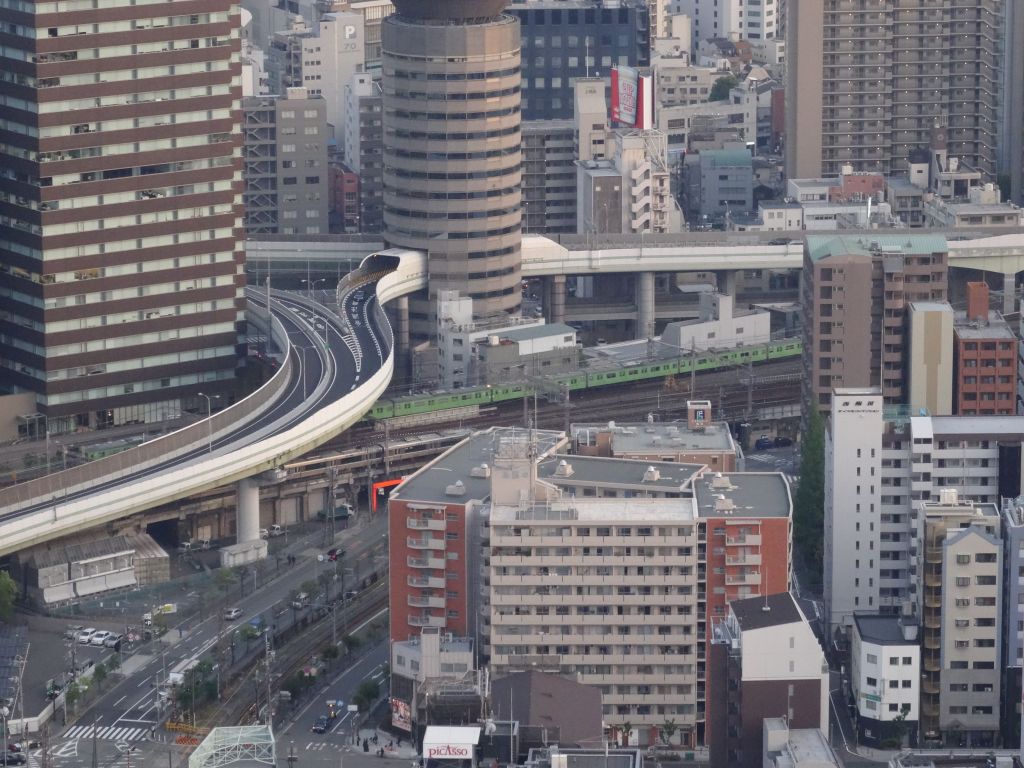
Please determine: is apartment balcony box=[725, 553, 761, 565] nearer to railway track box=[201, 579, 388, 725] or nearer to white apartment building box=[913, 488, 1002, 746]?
white apartment building box=[913, 488, 1002, 746]

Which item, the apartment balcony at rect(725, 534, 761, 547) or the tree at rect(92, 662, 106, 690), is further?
the tree at rect(92, 662, 106, 690)

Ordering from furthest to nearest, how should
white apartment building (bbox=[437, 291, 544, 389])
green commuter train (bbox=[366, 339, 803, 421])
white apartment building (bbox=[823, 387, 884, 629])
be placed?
white apartment building (bbox=[437, 291, 544, 389]) → green commuter train (bbox=[366, 339, 803, 421]) → white apartment building (bbox=[823, 387, 884, 629])

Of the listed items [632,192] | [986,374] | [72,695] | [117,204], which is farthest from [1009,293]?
[72,695]

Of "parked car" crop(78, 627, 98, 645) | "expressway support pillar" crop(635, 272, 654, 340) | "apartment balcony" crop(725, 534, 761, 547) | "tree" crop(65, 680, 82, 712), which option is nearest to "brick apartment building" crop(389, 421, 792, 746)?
"apartment balcony" crop(725, 534, 761, 547)

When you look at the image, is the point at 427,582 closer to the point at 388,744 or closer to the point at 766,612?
the point at 388,744

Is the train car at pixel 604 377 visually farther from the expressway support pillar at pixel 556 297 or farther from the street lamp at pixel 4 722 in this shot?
the street lamp at pixel 4 722
